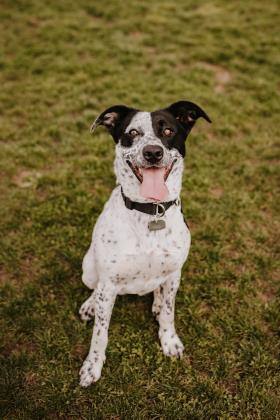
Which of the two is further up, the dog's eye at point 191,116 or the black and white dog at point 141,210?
the dog's eye at point 191,116

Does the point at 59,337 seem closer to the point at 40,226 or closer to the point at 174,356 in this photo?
the point at 174,356

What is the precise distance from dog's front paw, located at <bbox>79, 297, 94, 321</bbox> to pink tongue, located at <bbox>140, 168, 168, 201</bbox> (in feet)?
4.32

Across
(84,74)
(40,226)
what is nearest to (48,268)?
(40,226)

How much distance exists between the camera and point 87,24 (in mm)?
7930

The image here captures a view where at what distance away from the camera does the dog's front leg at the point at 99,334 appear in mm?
2947

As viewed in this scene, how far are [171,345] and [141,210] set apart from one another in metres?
1.28

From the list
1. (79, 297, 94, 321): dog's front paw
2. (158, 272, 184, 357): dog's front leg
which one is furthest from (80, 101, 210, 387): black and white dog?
(79, 297, 94, 321): dog's front paw

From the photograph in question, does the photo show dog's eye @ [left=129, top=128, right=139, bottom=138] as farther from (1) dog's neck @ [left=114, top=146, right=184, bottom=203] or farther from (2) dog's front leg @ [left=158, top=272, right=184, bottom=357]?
(2) dog's front leg @ [left=158, top=272, right=184, bottom=357]

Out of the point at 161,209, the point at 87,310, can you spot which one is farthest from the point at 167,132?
the point at 87,310

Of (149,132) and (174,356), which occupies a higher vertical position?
(149,132)

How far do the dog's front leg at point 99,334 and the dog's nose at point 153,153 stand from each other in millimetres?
974

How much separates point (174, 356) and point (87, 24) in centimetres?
692

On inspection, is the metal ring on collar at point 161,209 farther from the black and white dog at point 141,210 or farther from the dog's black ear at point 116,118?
the dog's black ear at point 116,118

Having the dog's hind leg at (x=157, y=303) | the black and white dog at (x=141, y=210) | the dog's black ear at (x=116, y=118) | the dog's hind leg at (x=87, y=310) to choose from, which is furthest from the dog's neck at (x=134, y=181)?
the dog's hind leg at (x=87, y=310)
